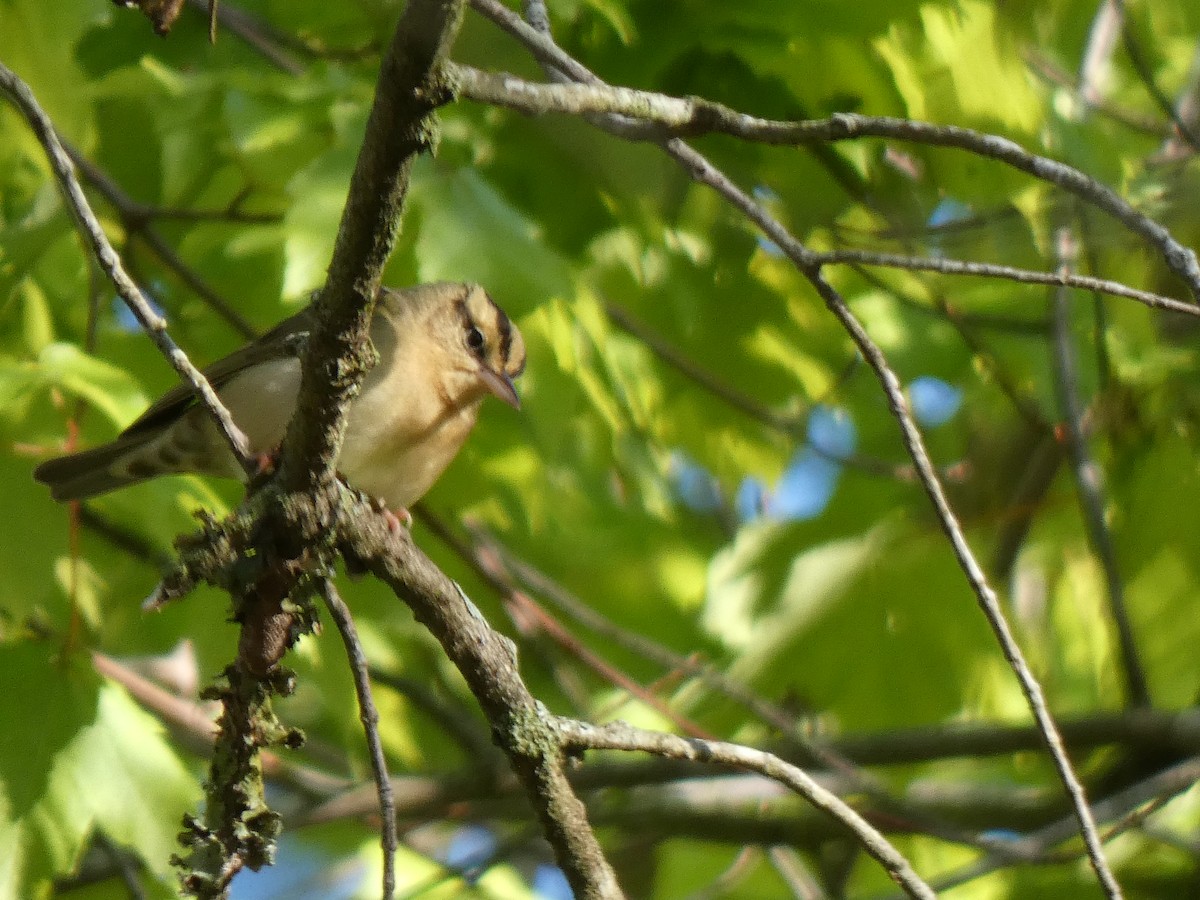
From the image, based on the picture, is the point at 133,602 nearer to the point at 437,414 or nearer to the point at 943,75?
the point at 437,414

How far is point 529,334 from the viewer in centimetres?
403

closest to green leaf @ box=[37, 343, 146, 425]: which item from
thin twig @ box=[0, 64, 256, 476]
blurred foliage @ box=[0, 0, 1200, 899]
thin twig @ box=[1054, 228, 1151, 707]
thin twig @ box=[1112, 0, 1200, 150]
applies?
blurred foliage @ box=[0, 0, 1200, 899]

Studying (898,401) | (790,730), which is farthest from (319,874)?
(898,401)

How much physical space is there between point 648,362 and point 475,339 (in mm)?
610

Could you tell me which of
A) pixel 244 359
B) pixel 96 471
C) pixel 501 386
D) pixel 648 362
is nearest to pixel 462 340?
pixel 501 386

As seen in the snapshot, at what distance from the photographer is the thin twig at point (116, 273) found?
6.76 ft

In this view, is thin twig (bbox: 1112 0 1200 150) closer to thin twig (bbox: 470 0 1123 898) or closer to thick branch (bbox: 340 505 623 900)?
thin twig (bbox: 470 0 1123 898)

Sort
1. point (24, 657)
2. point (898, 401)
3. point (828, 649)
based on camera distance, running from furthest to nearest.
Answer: point (828, 649)
point (24, 657)
point (898, 401)

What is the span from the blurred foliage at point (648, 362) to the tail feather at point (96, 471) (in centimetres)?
7

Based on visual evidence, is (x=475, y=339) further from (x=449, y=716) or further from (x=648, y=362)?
(x=449, y=716)

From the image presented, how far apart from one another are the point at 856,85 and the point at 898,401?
2007mm

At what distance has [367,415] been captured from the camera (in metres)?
4.26

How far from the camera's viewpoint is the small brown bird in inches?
164

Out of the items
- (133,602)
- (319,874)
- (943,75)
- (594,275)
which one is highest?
(943,75)
